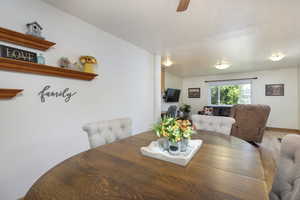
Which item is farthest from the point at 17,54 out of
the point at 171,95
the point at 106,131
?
the point at 171,95

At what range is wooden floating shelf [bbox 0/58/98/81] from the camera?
4.16ft

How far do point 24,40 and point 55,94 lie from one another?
0.64m

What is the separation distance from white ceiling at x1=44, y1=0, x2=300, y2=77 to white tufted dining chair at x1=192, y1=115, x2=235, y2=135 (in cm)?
145

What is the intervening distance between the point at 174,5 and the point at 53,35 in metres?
1.59

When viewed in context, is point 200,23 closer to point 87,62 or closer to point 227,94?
point 87,62

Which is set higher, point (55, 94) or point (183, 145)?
point (55, 94)

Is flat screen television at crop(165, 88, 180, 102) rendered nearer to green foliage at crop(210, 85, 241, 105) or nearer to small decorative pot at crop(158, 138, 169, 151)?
green foliage at crop(210, 85, 241, 105)

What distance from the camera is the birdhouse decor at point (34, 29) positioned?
1419 millimetres

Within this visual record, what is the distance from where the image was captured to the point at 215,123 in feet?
5.96

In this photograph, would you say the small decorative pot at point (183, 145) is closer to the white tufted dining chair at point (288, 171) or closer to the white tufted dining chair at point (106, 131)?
the white tufted dining chair at point (288, 171)

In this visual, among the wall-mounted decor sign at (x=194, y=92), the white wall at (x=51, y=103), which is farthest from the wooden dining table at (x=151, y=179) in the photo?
the wall-mounted decor sign at (x=194, y=92)

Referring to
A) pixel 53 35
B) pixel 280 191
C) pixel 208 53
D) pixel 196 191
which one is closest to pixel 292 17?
pixel 208 53

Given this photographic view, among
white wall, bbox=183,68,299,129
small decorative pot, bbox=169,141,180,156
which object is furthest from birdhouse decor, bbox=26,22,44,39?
white wall, bbox=183,68,299,129

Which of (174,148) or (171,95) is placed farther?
(171,95)
